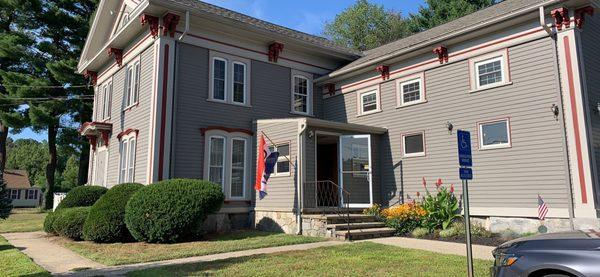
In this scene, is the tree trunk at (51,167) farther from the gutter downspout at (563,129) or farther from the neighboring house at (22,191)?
the gutter downspout at (563,129)

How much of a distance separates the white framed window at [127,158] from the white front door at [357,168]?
7.17 meters

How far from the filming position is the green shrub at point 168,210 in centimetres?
1141

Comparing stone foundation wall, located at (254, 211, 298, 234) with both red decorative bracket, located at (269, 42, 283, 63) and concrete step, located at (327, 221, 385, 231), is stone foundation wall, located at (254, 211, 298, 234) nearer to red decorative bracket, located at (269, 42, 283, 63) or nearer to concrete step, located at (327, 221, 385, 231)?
concrete step, located at (327, 221, 385, 231)

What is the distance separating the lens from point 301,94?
719 inches

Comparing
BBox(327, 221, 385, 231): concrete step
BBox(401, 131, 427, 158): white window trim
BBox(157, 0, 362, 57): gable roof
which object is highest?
BBox(157, 0, 362, 57): gable roof

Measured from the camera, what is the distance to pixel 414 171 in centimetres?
1488

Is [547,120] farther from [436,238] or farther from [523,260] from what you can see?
[523,260]

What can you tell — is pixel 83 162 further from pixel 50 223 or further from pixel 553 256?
pixel 553 256

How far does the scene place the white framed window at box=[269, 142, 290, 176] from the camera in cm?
1432

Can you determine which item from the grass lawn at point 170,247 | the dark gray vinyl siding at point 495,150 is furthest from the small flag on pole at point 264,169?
the dark gray vinyl siding at point 495,150

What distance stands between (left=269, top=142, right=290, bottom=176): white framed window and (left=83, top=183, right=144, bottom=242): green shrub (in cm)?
438

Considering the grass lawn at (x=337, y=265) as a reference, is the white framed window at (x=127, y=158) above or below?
above

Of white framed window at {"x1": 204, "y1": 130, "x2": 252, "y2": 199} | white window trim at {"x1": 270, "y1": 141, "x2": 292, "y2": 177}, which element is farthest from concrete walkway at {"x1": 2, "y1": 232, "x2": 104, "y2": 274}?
white window trim at {"x1": 270, "y1": 141, "x2": 292, "y2": 177}

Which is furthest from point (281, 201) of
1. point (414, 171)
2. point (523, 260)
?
point (523, 260)
